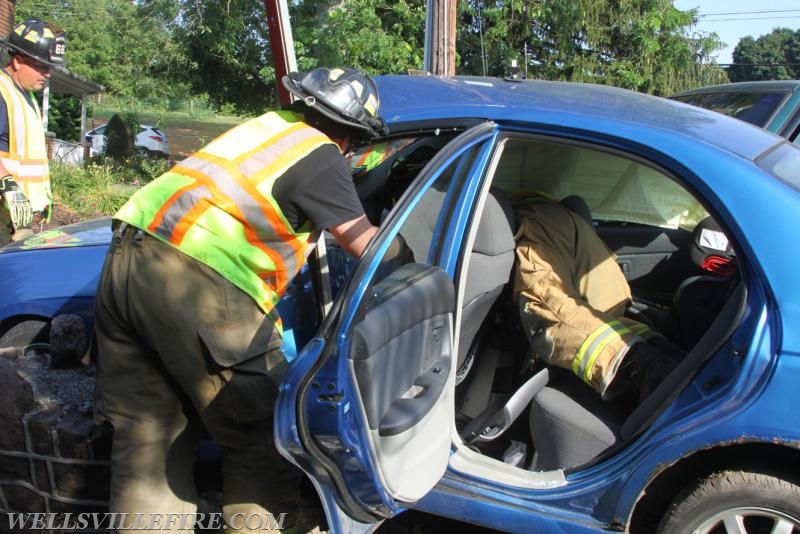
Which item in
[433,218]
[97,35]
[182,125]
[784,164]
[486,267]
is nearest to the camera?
[784,164]

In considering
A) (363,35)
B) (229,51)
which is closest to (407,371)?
(363,35)

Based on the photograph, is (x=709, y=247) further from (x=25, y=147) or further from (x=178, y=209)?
(x=25, y=147)

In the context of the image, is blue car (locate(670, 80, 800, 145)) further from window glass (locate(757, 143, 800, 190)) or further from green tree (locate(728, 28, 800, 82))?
green tree (locate(728, 28, 800, 82))

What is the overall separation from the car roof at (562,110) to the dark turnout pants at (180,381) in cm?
91

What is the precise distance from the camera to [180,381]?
2150 millimetres

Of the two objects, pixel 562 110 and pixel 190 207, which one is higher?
pixel 562 110

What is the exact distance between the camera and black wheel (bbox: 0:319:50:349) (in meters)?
2.99

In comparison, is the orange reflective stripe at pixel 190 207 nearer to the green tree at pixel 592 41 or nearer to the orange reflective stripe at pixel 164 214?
the orange reflective stripe at pixel 164 214

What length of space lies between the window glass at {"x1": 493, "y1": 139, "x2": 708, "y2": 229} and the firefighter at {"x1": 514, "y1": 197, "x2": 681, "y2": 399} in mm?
294

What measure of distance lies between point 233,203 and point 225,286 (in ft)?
0.84

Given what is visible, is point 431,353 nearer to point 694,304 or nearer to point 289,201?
point 289,201

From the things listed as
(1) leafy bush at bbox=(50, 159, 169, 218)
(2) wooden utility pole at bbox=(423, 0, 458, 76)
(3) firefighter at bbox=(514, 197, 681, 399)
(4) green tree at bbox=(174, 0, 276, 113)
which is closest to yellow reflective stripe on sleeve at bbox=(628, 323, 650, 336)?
(3) firefighter at bbox=(514, 197, 681, 399)

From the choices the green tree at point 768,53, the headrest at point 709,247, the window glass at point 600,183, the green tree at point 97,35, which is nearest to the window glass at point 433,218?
the window glass at point 600,183

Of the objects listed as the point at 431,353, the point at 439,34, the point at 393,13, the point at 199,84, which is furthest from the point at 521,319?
the point at 199,84
